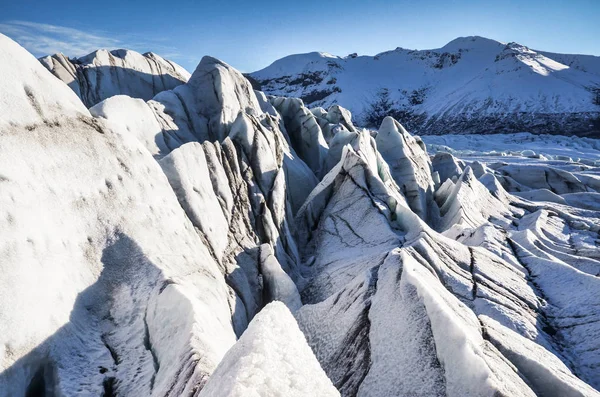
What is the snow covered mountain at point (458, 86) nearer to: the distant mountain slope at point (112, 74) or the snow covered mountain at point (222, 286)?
the distant mountain slope at point (112, 74)

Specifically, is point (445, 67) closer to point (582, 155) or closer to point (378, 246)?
point (582, 155)

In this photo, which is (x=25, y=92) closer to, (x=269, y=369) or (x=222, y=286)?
(x=222, y=286)

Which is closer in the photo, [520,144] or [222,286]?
[222,286]

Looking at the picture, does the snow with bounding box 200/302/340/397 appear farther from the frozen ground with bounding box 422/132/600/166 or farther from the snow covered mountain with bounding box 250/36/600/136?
the snow covered mountain with bounding box 250/36/600/136

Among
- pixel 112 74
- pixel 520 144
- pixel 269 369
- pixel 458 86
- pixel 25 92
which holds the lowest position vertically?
pixel 520 144

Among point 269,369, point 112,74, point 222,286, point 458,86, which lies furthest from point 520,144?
point 458,86

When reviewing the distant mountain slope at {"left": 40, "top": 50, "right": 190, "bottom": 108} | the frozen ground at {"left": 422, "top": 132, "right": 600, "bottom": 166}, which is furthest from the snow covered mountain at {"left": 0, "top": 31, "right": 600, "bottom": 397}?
the frozen ground at {"left": 422, "top": 132, "right": 600, "bottom": 166}
